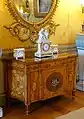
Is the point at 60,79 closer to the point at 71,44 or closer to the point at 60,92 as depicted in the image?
the point at 60,92

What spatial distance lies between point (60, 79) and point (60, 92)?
0.70 ft

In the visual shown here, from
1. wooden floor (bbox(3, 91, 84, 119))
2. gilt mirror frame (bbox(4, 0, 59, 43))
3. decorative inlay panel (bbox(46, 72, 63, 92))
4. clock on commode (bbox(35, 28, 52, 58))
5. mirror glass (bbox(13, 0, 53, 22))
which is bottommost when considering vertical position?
wooden floor (bbox(3, 91, 84, 119))

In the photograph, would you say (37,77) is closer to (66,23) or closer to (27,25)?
(27,25)

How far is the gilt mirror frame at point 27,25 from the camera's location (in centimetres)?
367

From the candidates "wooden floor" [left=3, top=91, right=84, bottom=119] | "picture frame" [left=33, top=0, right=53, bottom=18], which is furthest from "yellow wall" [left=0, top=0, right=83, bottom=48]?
"wooden floor" [left=3, top=91, right=84, bottom=119]

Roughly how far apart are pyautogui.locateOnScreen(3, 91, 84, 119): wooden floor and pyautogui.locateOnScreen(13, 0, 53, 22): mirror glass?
135cm

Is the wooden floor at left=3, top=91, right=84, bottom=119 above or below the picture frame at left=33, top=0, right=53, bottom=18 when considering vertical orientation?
below

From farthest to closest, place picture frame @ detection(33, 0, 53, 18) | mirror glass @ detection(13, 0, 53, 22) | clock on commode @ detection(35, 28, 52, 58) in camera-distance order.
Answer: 1. picture frame @ detection(33, 0, 53, 18)
2. mirror glass @ detection(13, 0, 53, 22)
3. clock on commode @ detection(35, 28, 52, 58)

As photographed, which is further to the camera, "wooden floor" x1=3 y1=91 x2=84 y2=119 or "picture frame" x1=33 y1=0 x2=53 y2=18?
"picture frame" x1=33 y1=0 x2=53 y2=18

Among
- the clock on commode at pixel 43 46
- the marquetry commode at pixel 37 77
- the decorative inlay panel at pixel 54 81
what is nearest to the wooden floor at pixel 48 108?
the marquetry commode at pixel 37 77

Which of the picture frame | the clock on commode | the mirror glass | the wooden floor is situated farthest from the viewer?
the picture frame

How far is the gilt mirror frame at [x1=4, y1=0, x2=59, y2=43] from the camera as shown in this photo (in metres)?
3.67

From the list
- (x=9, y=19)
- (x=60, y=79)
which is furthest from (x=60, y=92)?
(x=9, y=19)

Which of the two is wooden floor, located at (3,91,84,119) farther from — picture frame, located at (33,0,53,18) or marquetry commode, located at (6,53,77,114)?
picture frame, located at (33,0,53,18)
